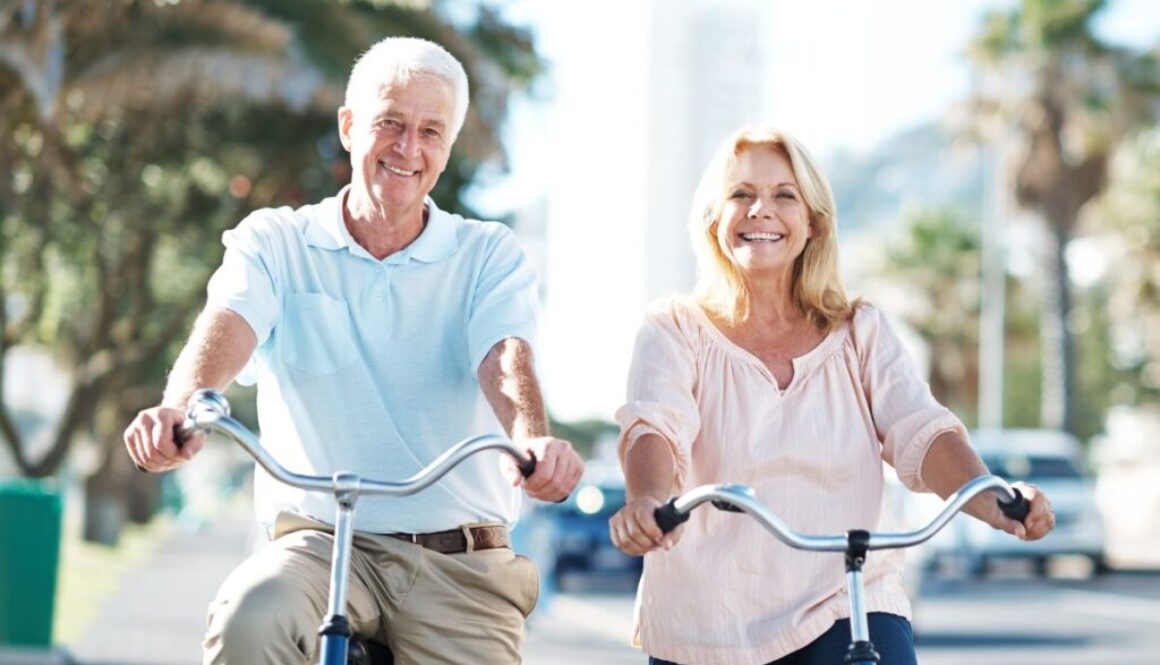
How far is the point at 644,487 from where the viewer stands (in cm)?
447

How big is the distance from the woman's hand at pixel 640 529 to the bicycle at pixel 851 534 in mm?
34

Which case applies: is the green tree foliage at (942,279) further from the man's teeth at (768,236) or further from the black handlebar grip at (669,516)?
the black handlebar grip at (669,516)

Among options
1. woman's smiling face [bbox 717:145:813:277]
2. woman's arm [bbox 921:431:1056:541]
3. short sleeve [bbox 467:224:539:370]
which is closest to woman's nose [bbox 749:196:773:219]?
woman's smiling face [bbox 717:145:813:277]

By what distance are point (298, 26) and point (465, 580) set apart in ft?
43.9

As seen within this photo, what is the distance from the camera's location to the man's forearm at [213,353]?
4285mm

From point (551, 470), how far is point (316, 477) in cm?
42

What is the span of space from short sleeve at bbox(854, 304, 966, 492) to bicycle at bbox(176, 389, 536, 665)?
3.65 feet

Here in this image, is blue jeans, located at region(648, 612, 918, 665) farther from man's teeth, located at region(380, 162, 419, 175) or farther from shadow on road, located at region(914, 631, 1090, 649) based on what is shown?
shadow on road, located at region(914, 631, 1090, 649)

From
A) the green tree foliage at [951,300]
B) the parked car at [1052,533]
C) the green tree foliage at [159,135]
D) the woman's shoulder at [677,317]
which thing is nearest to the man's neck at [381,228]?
the woman's shoulder at [677,317]

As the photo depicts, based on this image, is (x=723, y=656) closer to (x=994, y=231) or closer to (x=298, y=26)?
(x=298, y=26)

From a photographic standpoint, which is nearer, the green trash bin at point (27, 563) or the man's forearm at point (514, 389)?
the man's forearm at point (514, 389)

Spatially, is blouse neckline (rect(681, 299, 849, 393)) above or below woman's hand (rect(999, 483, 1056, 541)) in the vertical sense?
above

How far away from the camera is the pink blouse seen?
4.59m

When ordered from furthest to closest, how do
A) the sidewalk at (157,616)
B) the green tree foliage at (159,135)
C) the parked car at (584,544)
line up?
the parked car at (584,544) < the green tree foliage at (159,135) < the sidewalk at (157,616)
